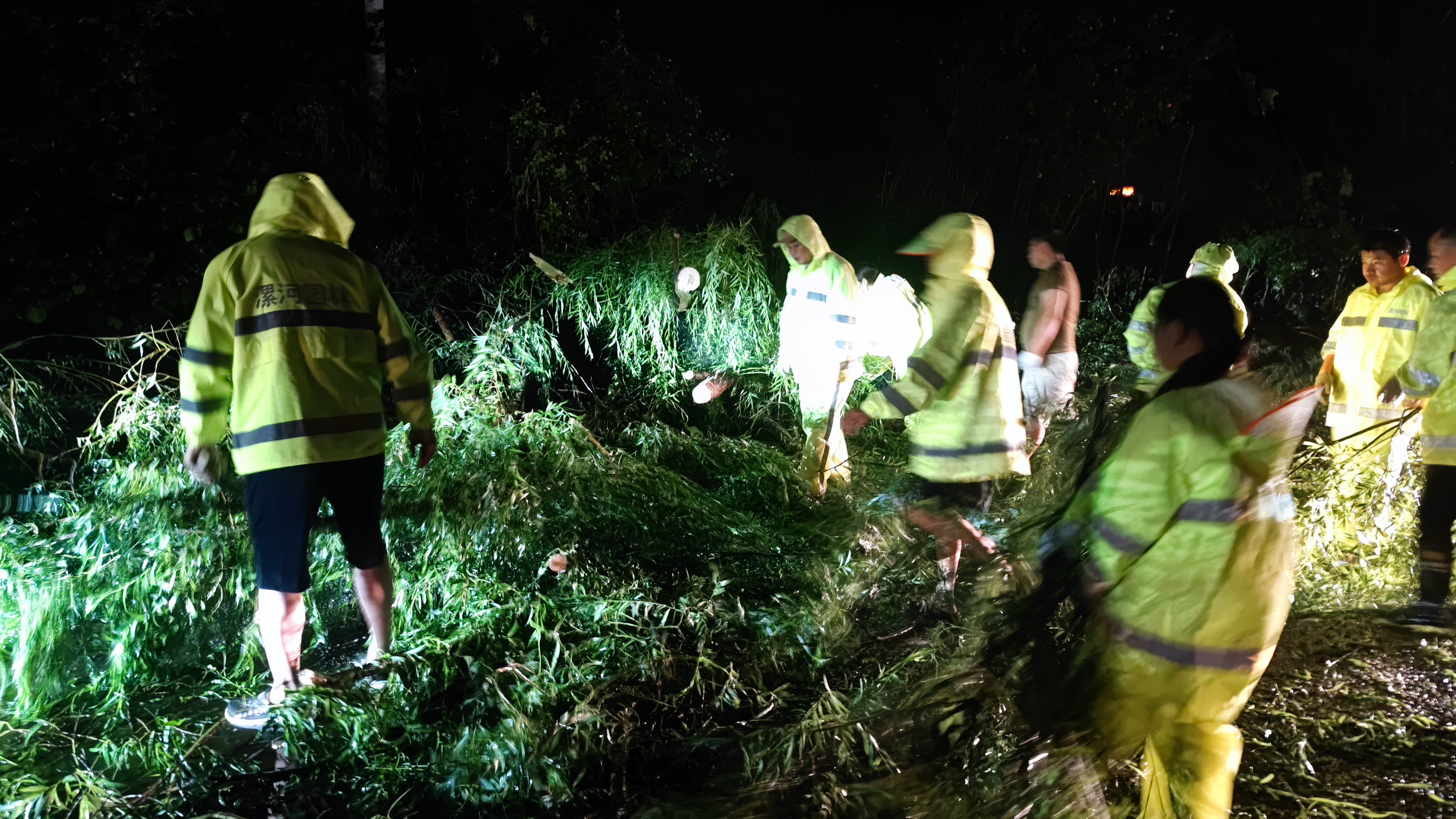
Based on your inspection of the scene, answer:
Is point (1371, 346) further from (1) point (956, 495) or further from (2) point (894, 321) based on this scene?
(1) point (956, 495)

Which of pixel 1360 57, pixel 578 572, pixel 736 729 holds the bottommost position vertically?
pixel 736 729

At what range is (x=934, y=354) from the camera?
321 centimetres

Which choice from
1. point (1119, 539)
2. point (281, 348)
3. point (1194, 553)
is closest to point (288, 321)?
point (281, 348)

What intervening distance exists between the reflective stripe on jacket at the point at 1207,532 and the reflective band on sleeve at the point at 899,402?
1280mm

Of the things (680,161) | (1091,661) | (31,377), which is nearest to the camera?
(1091,661)

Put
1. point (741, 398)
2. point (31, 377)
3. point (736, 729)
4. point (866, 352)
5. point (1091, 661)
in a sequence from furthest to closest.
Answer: point (741, 398)
point (866, 352)
point (31, 377)
point (736, 729)
point (1091, 661)

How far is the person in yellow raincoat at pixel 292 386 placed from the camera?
2.75 metres

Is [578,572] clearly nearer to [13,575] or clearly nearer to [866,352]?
[13,575]

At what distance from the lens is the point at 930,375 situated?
3.20m

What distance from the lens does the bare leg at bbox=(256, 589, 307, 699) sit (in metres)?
2.92

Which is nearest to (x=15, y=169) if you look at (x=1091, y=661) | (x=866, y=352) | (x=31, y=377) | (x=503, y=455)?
(x=31, y=377)

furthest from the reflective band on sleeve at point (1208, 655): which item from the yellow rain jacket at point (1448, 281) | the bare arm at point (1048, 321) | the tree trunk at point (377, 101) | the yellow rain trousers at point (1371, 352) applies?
the tree trunk at point (377, 101)

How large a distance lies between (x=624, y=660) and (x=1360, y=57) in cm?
1681

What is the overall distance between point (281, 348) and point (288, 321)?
84 millimetres
